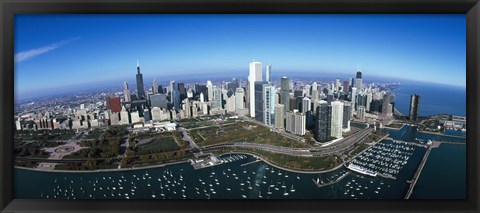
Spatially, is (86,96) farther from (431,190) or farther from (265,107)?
(431,190)

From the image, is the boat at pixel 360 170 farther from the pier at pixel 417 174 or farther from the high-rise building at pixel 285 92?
the high-rise building at pixel 285 92

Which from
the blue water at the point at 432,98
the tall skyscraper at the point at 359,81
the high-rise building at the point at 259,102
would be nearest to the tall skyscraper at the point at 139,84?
the high-rise building at the point at 259,102

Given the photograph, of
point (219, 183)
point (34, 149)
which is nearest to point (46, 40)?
point (34, 149)

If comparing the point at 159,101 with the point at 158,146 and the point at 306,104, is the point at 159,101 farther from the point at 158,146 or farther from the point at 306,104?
the point at 306,104

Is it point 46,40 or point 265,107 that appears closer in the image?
point 46,40

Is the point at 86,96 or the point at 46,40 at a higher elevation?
the point at 46,40

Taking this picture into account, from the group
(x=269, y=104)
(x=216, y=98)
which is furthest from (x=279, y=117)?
(x=216, y=98)
